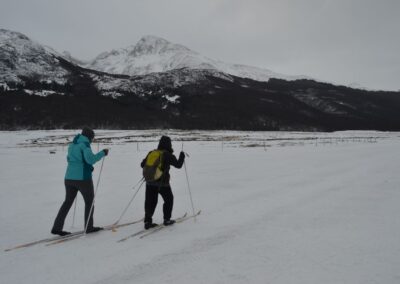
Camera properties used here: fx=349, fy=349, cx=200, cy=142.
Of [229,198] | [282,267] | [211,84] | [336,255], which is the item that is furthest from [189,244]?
[211,84]

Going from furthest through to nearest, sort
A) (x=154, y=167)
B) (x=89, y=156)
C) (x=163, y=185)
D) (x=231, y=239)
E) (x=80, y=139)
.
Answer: (x=163, y=185), (x=154, y=167), (x=80, y=139), (x=89, y=156), (x=231, y=239)

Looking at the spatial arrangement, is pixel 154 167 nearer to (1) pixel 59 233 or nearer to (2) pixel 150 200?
(2) pixel 150 200

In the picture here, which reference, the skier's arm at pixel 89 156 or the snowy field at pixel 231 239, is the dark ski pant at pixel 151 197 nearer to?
the snowy field at pixel 231 239

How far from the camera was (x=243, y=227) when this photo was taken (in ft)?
23.9

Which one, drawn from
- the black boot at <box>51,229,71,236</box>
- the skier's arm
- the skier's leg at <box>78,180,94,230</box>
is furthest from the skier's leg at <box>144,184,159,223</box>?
the black boot at <box>51,229,71,236</box>

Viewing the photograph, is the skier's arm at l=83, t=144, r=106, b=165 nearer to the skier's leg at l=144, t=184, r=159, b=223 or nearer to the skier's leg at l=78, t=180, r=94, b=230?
the skier's leg at l=78, t=180, r=94, b=230

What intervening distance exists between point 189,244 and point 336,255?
2497 millimetres

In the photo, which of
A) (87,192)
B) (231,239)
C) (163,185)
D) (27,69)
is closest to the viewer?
(231,239)

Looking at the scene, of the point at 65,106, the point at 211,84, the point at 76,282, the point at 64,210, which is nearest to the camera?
the point at 76,282

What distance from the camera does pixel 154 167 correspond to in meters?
7.09

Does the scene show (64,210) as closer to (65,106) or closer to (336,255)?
(336,255)

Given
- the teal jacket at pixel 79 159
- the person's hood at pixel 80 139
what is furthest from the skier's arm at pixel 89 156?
the person's hood at pixel 80 139

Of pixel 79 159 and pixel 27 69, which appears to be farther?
pixel 27 69

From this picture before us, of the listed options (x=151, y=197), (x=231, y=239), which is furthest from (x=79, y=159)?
(x=231, y=239)
